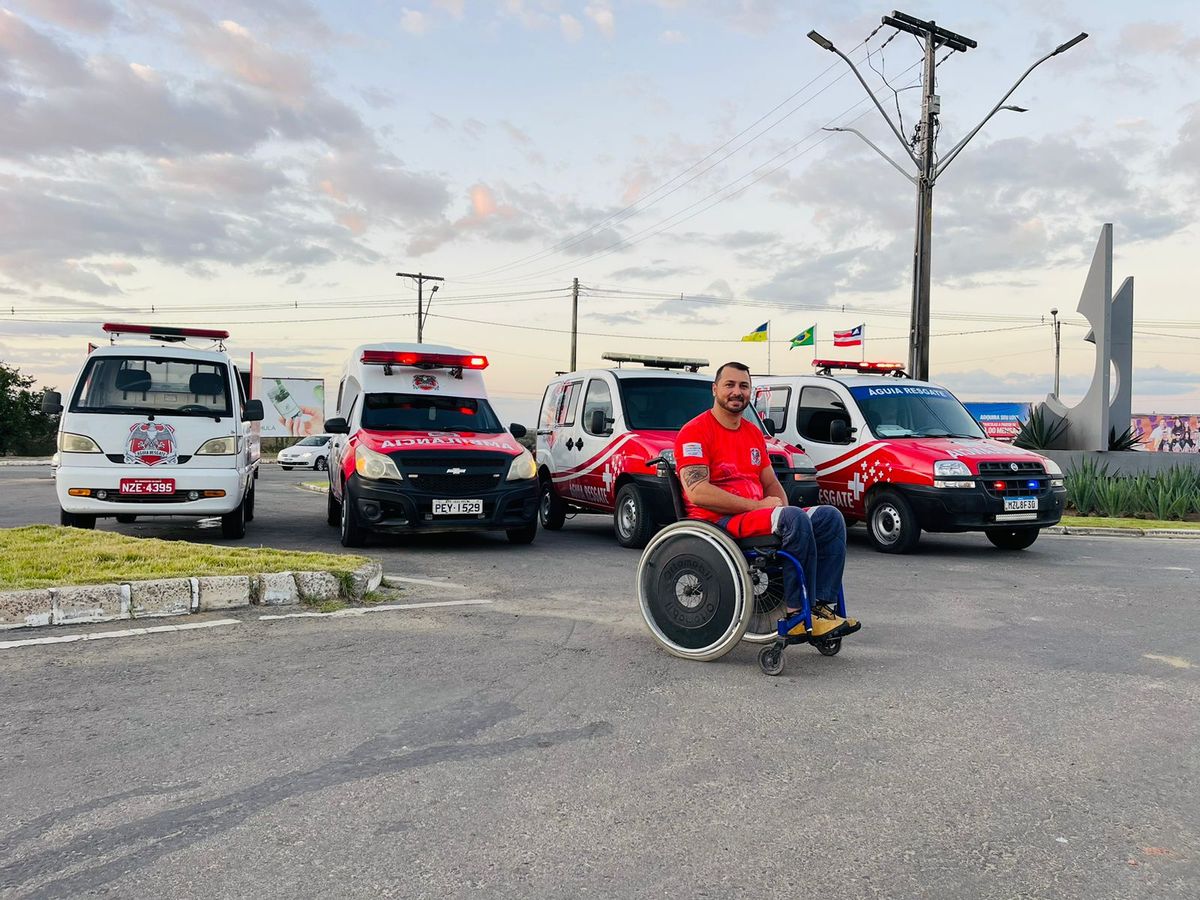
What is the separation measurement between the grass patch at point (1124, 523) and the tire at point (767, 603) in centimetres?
1036

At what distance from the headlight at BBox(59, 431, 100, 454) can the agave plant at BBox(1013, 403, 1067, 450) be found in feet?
55.4

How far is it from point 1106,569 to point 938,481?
1.79 meters

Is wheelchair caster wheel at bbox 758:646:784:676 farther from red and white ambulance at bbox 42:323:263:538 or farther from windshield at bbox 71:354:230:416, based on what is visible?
windshield at bbox 71:354:230:416

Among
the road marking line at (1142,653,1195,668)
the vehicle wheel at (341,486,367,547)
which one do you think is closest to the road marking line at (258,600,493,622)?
the vehicle wheel at (341,486,367,547)

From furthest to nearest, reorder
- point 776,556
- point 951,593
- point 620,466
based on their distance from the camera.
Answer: point 620,466
point 951,593
point 776,556

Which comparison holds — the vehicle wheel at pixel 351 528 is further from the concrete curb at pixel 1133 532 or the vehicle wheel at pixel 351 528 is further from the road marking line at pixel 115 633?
the concrete curb at pixel 1133 532

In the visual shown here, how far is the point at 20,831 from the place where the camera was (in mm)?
3094

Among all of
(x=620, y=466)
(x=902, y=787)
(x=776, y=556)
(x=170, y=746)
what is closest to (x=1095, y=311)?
(x=620, y=466)

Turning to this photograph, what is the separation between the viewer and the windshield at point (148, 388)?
1048cm

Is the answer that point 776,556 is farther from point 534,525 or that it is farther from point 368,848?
point 534,525

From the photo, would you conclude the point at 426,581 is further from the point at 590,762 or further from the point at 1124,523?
the point at 1124,523

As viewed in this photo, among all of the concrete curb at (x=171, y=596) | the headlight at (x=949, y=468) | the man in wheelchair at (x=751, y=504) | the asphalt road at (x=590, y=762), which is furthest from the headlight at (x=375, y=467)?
the headlight at (x=949, y=468)

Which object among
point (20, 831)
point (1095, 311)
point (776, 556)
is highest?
point (1095, 311)

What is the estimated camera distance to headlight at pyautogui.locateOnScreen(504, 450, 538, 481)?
1055 cm
